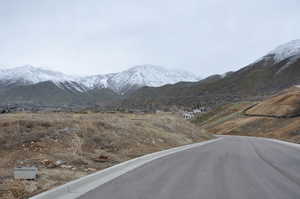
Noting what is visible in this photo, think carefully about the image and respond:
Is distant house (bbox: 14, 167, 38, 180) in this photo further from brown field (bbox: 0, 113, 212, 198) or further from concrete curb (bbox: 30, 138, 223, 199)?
concrete curb (bbox: 30, 138, 223, 199)

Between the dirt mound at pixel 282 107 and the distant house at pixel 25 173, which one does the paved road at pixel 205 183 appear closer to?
the distant house at pixel 25 173

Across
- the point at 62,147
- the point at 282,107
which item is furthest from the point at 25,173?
the point at 282,107

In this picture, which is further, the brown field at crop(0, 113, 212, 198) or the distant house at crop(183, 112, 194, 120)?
the distant house at crop(183, 112, 194, 120)

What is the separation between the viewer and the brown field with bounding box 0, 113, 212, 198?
10301mm

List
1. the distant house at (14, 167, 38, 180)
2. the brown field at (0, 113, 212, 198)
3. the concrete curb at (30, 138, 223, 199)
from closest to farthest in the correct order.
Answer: the concrete curb at (30, 138, 223, 199)
the distant house at (14, 167, 38, 180)
the brown field at (0, 113, 212, 198)

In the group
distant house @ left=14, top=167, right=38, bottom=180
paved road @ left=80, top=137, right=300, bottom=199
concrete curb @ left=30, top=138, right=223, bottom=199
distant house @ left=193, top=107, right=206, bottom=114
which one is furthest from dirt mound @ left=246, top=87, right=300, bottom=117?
distant house @ left=14, top=167, right=38, bottom=180

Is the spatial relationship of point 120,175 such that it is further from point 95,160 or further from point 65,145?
point 65,145

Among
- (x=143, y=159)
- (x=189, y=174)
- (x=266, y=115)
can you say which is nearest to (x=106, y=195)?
(x=189, y=174)

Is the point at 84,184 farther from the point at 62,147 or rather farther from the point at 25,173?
the point at 62,147

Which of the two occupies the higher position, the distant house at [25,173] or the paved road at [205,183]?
the distant house at [25,173]

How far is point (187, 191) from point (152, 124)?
77.5 ft

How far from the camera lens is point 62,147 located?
16359 mm

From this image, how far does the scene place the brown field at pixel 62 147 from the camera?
10.3m

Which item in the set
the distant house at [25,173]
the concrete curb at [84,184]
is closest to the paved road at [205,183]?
the concrete curb at [84,184]
